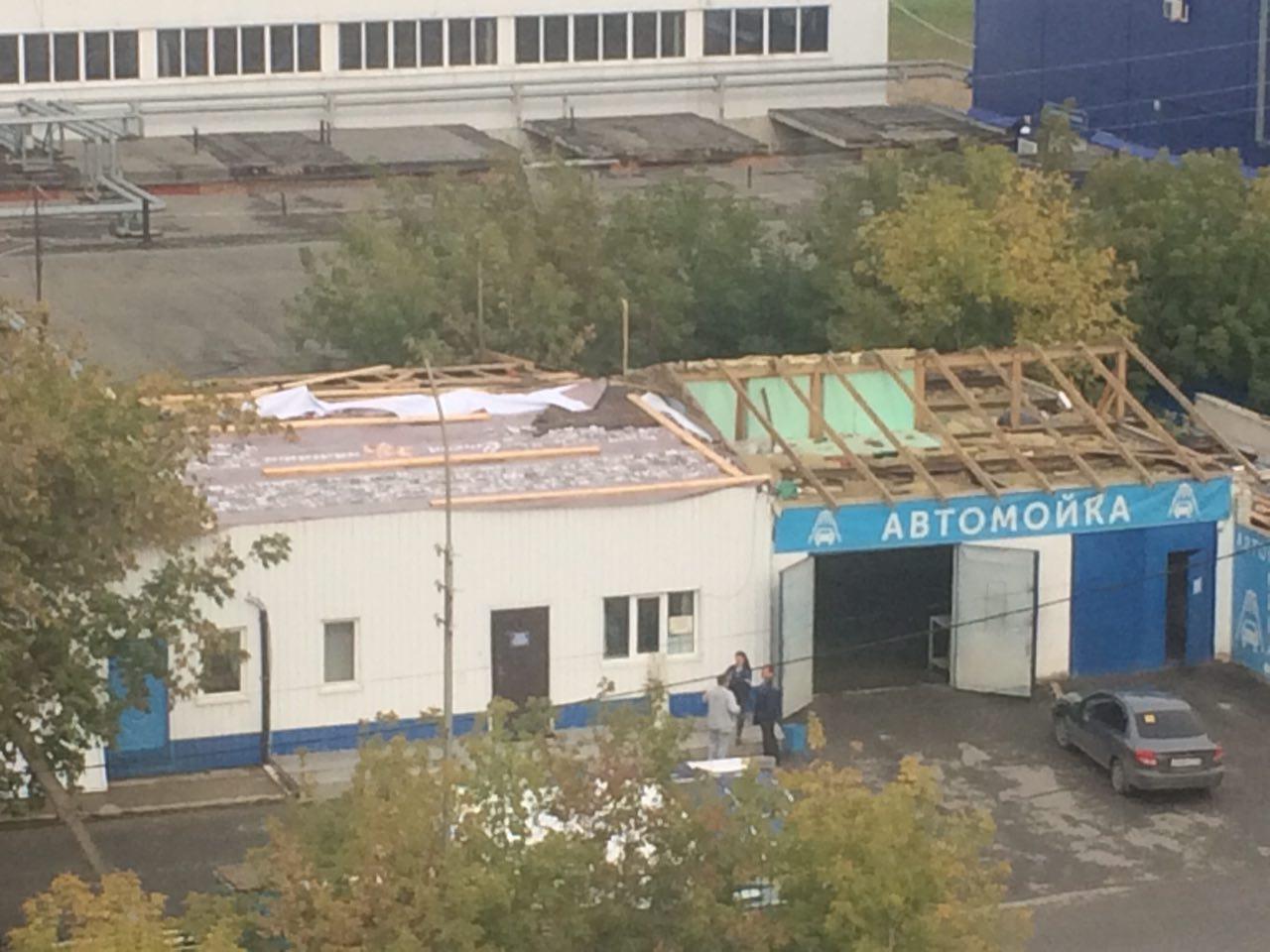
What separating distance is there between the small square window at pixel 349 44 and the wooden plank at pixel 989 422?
30.6 meters

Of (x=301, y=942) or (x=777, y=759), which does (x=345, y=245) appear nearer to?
(x=777, y=759)

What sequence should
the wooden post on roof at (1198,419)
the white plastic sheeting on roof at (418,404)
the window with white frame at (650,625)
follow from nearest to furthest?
the window with white frame at (650,625) < the white plastic sheeting on roof at (418,404) < the wooden post on roof at (1198,419)

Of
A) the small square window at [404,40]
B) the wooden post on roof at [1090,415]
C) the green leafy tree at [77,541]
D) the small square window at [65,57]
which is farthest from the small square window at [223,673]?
the small square window at [404,40]

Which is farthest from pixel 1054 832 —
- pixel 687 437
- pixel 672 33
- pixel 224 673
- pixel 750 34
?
pixel 750 34

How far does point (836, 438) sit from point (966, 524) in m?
2.07

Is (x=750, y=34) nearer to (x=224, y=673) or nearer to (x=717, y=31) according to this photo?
(x=717, y=31)

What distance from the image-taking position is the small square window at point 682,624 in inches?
1250

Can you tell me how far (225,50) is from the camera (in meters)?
63.7

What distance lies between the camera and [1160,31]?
60719 millimetres

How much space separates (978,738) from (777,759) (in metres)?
2.71

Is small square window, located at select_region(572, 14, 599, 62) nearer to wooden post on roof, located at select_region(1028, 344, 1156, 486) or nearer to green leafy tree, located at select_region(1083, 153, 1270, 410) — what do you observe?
green leafy tree, located at select_region(1083, 153, 1270, 410)

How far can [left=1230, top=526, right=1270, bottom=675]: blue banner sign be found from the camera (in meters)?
33.5

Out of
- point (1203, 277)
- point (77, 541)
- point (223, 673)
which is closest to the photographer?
point (77, 541)

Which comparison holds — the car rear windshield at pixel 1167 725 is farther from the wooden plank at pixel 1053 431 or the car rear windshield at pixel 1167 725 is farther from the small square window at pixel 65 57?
the small square window at pixel 65 57
